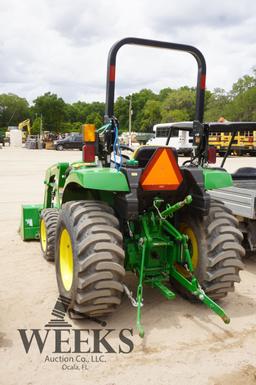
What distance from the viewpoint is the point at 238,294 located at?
450 centimetres

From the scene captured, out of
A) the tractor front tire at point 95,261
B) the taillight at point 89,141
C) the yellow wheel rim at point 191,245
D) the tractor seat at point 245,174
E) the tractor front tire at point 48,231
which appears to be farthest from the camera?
the tractor seat at point 245,174

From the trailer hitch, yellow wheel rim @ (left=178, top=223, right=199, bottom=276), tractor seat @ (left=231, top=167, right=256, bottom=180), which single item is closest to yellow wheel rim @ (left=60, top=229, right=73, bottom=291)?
the trailer hitch

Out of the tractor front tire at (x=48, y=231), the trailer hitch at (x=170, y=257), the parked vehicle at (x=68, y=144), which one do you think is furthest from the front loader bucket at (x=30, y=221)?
the parked vehicle at (x=68, y=144)

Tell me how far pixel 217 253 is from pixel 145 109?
74.5 m

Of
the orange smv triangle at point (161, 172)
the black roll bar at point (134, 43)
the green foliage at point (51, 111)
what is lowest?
the orange smv triangle at point (161, 172)

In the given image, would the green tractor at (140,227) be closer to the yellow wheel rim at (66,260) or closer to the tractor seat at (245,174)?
the yellow wheel rim at (66,260)

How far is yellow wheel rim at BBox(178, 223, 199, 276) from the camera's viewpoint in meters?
4.11

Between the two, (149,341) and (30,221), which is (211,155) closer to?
(149,341)

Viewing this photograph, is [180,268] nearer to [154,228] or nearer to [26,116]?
[154,228]

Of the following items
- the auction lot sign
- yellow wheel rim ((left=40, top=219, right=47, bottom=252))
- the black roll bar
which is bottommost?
the auction lot sign

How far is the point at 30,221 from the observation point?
6.27 m

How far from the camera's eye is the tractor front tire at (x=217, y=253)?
12.8 ft

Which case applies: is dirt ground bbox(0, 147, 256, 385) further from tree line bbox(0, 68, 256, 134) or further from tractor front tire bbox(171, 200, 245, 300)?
tree line bbox(0, 68, 256, 134)

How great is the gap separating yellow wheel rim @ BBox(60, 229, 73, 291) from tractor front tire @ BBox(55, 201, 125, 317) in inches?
10.5
